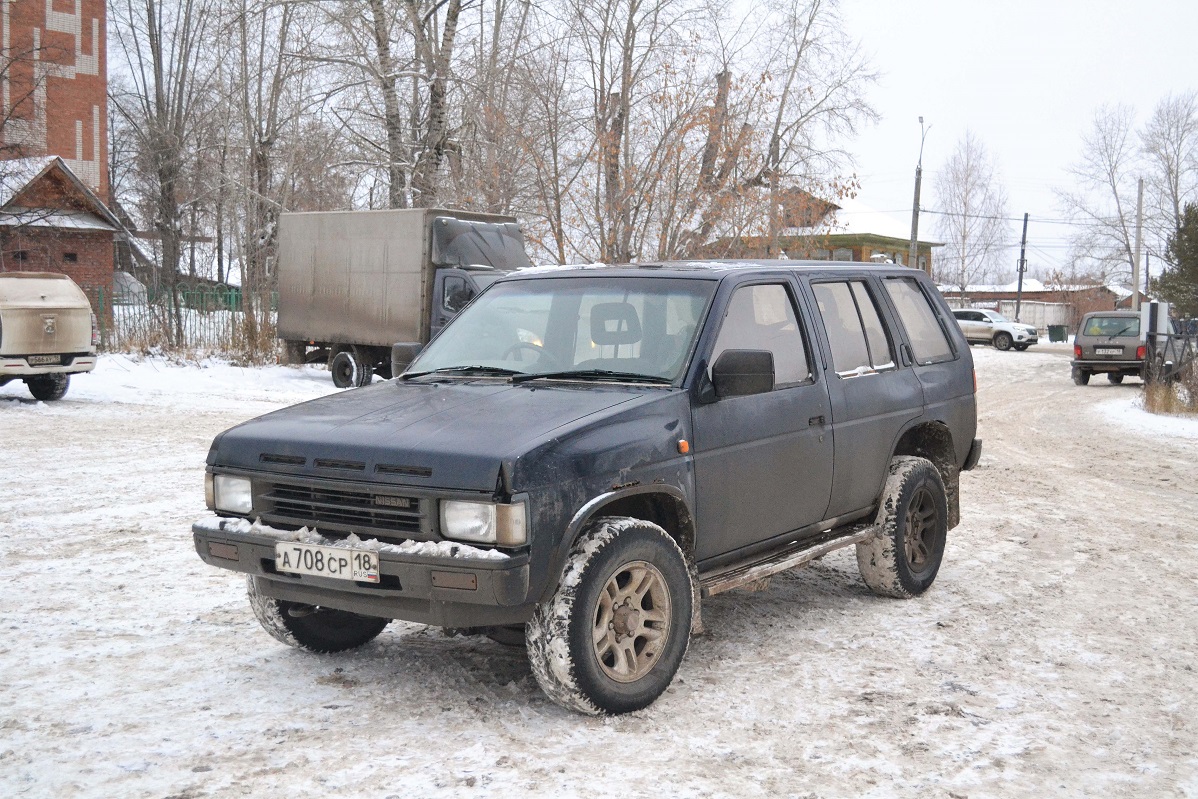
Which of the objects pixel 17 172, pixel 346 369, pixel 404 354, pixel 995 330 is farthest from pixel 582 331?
pixel 995 330

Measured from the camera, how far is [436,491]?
13.9ft

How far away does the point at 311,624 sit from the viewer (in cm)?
529

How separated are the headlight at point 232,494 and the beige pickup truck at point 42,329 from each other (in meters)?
12.6

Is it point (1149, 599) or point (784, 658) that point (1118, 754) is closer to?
point (784, 658)

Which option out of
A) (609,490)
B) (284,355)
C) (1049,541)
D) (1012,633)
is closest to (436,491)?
(609,490)

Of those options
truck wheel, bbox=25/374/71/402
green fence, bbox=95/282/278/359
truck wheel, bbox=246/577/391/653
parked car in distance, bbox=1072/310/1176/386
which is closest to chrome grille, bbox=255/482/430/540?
truck wheel, bbox=246/577/391/653

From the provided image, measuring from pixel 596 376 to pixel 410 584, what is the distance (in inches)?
53.8

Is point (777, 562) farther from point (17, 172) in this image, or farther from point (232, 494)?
point (17, 172)

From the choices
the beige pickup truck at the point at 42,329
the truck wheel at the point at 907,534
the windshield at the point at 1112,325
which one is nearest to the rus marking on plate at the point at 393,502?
the truck wheel at the point at 907,534

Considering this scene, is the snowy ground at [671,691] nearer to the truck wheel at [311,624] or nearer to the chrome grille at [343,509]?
the truck wheel at [311,624]

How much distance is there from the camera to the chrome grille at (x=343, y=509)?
4.34m

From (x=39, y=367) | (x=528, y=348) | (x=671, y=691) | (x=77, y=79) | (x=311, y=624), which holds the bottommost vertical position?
(x=671, y=691)

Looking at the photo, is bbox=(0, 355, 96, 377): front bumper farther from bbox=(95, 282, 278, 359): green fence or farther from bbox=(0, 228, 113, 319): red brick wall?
bbox=(0, 228, 113, 319): red brick wall

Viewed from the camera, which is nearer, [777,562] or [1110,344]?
[777,562]
